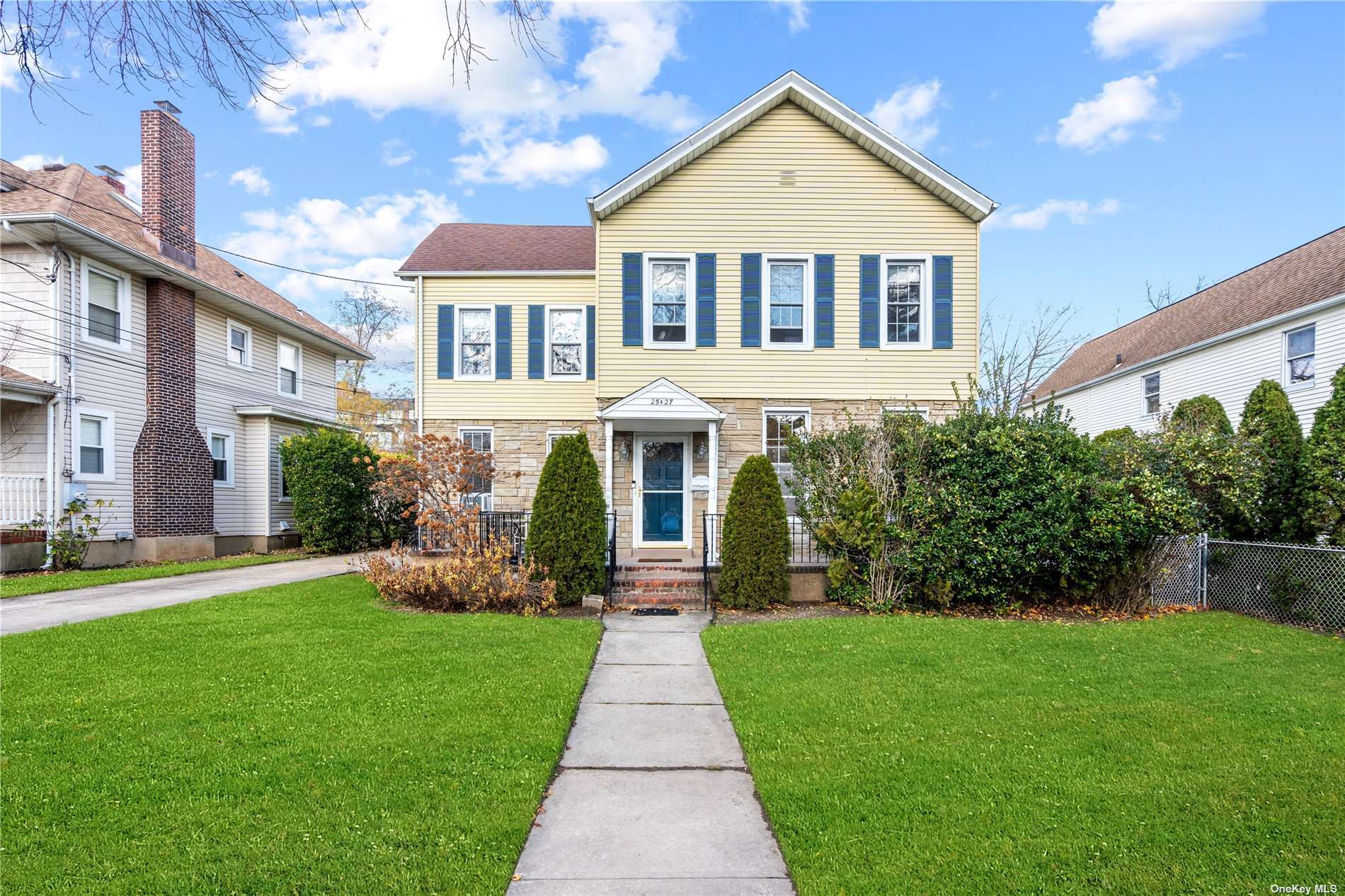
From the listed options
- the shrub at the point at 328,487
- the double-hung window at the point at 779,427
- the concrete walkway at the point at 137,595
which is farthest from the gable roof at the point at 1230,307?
the shrub at the point at 328,487

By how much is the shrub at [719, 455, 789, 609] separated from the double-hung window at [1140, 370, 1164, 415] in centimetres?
1686

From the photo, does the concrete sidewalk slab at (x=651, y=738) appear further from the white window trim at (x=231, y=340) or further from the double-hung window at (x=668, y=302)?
the white window trim at (x=231, y=340)

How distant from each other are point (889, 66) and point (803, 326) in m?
4.31

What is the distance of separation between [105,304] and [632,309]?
1032 centimetres

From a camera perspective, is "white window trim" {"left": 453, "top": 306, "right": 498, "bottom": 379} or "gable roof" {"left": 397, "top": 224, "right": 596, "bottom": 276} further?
"gable roof" {"left": 397, "top": 224, "right": 596, "bottom": 276}

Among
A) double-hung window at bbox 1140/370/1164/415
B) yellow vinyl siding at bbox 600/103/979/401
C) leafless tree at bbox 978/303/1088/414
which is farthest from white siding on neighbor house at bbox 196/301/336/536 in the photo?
double-hung window at bbox 1140/370/1164/415

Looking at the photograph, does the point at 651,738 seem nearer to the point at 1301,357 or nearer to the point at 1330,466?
the point at 1330,466

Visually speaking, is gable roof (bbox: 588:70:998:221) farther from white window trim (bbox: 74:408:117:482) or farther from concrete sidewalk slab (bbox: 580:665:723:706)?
white window trim (bbox: 74:408:117:482)

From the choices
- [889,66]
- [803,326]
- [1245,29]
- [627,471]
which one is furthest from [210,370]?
[1245,29]

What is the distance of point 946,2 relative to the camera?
8203mm

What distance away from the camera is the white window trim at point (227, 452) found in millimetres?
15930

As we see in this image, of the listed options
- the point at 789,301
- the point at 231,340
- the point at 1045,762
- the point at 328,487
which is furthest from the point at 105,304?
the point at 1045,762

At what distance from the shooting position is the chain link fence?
8281 mm

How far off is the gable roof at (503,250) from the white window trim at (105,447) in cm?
619
